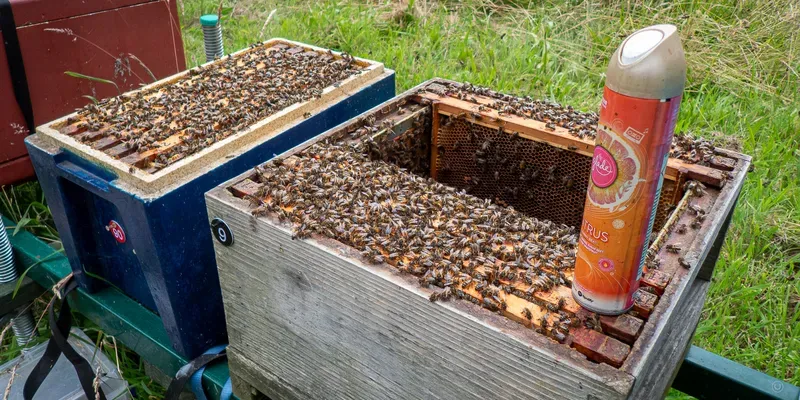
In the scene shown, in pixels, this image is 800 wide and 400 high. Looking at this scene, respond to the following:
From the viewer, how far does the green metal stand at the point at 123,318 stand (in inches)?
92.9

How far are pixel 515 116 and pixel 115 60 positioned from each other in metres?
2.25

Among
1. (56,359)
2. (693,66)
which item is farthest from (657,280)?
(693,66)

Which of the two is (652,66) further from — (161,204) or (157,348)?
(157,348)

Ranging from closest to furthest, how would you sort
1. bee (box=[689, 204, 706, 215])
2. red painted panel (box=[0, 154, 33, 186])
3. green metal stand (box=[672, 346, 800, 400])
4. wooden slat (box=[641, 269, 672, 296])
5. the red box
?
wooden slat (box=[641, 269, 672, 296])
bee (box=[689, 204, 706, 215])
green metal stand (box=[672, 346, 800, 400])
the red box
red painted panel (box=[0, 154, 33, 186])

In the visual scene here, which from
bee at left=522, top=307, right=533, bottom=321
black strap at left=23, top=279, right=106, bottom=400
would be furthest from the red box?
bee at left=522, top=307, right=533, bottom=321

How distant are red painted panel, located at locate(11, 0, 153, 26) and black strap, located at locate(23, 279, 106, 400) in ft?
4.32

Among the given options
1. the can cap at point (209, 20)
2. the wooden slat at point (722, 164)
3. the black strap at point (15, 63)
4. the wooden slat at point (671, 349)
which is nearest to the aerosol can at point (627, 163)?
the wooden slat at point (671, 349)

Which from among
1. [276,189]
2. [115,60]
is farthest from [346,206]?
[115,60]

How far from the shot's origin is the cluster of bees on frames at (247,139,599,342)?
4.86 feet

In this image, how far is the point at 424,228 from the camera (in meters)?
1.70

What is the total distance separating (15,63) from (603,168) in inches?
112

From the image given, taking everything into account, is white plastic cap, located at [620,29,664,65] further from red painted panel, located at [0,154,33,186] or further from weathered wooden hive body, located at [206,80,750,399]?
red painted panel, located at [0,154,33,186]

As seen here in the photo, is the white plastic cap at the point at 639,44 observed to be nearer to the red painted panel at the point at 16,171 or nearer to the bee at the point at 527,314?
the bee at the point at 527,314

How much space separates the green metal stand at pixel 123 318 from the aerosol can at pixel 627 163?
5.04 feet
